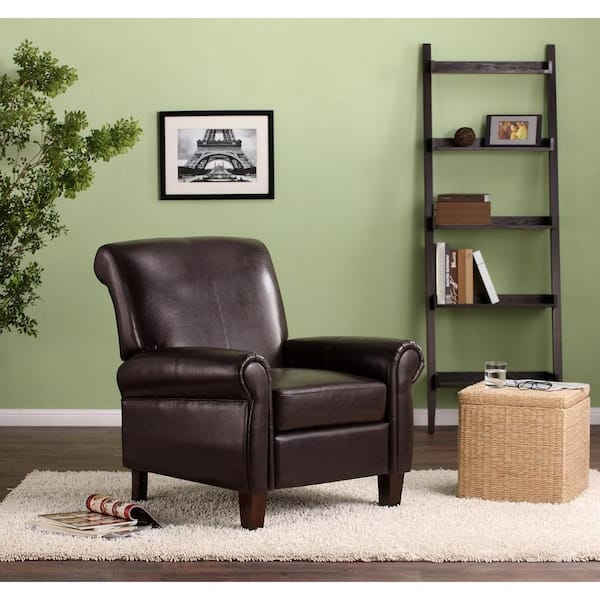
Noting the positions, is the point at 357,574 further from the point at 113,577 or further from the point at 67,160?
the point at 67,160

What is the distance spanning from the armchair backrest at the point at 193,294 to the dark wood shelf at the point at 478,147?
157cm

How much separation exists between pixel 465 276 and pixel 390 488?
1.95m

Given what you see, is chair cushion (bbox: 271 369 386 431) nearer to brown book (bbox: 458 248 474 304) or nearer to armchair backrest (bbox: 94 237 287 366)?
armchair backrest (bbox: 94 237 287 366)

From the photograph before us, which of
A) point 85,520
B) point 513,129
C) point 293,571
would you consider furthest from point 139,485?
point 513,129

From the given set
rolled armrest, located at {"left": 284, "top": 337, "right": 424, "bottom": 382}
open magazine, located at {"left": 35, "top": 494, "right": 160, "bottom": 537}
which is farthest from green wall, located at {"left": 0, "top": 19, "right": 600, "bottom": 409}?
open magazine, located at {"left": 35, "top": 494, "right": 160, "bottom": 537}

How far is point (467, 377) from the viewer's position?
5.30 metres

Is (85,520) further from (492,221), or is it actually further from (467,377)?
(492,221)

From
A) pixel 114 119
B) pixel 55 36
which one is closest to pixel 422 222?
pixel 114 119

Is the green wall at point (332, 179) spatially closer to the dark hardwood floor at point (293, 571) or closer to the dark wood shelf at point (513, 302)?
the dark wood shelf at point (513, 302)

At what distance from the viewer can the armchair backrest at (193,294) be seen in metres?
3.57

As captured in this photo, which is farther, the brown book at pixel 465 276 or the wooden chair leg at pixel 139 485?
the brown book at pixel 465 276

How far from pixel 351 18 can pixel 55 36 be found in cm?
155

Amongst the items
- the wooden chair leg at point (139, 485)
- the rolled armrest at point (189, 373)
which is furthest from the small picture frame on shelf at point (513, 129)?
the wooden chair leg at point (139, 485)

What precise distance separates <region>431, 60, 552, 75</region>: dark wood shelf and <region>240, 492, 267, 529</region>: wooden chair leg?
2.87 metres
